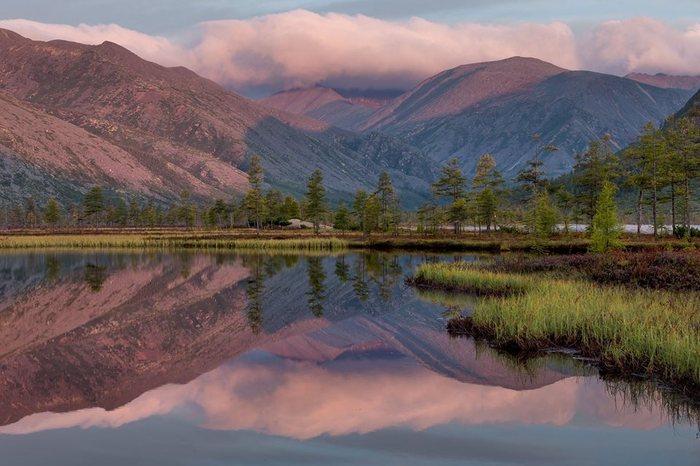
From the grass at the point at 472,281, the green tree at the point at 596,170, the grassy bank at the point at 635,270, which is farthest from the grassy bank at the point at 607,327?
the green tree at the point at 596,170

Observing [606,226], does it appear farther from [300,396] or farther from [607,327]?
[300,396]

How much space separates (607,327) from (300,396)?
11762 millimetres

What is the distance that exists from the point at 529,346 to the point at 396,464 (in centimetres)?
1249

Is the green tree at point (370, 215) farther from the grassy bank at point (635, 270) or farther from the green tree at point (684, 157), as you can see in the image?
the grassy bank at point (635, 270)

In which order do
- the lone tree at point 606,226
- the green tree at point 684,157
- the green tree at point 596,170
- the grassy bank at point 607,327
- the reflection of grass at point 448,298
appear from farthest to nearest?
the green tree at point 596,170 < the green tree at point 684,157 < the lone tree at point 606,226 < the reflection of grass at point 448,298 < the grassy bank at point 607,327

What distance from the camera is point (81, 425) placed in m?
18.9

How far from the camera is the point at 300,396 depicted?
21953mm

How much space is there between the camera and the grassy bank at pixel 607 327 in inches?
814

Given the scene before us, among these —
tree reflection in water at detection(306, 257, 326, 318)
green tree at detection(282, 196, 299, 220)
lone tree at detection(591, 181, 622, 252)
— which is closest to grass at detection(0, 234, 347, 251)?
tree reflection in water at detection(306, 257, 326, 318)

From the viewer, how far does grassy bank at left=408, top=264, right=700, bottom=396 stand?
814 inches

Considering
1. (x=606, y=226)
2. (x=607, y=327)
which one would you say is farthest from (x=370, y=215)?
(x=607, y=327)

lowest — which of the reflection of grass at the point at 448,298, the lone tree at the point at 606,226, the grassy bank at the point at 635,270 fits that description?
the reflection of grass at the point at 448,298

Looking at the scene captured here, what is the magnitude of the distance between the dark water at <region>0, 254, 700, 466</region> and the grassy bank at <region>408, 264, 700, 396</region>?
0.98m

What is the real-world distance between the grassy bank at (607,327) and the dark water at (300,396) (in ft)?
3.21
